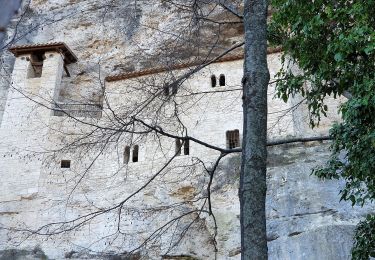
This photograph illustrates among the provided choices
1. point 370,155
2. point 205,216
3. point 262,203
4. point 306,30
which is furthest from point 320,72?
point 205,216

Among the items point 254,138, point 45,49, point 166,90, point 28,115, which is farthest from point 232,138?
point 254,138

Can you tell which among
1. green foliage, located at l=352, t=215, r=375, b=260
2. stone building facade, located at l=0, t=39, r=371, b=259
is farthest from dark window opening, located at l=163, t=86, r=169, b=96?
stone building facade, located at l=0, t=39, r=371, b=259

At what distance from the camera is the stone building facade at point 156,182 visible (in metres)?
14.5

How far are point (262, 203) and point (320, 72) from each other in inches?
116

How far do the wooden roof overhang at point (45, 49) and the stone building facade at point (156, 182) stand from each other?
6 centimetres

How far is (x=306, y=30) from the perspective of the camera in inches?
310

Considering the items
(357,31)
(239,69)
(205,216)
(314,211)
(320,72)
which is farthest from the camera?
(239,69)

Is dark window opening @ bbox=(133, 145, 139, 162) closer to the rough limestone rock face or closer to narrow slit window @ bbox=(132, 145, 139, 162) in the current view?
narrow slit window @ bbox=(132, 145, 139, 162)

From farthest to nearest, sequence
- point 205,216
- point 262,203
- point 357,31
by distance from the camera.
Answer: point 205,216 → point 357,31 → point 262,203

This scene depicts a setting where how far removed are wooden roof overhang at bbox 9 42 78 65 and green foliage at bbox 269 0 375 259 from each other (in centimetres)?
1572

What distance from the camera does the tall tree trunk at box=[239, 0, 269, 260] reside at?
5395mm

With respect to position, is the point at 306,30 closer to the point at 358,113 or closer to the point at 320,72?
the point at 320,72

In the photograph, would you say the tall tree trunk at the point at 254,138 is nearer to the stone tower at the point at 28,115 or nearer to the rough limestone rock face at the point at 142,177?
the rough limestone rock face at the point at 142,177

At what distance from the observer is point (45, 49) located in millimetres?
23000
